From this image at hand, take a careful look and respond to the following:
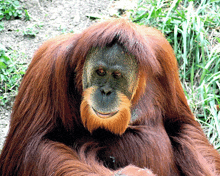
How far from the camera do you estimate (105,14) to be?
460cm

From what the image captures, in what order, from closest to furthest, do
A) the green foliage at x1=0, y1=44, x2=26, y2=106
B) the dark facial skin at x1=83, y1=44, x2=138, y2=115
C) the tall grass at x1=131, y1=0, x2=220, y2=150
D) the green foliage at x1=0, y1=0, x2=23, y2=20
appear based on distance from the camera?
the dark facial skin at x1=83, y1=44, x2=138, y2=115 < the green foliage at x1=0, y1=44, x2=26, y2=106 < the tall grass at x1=131, y1=0, x2=220, y2=150 < the green foliage at x1=0, y1=0, x2=23, y2=20

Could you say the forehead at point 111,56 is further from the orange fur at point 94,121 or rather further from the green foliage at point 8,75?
the green foliage at point 8,75

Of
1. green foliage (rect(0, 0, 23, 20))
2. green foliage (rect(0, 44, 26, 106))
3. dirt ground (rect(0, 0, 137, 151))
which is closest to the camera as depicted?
green foliage (rect(0, 44, 26, 106))

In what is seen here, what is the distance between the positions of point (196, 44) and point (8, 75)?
1879mm

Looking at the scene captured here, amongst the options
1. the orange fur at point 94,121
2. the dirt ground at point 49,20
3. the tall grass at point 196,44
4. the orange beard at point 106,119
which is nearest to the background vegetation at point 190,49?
the tall grass at point 196,44

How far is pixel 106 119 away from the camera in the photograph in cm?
266

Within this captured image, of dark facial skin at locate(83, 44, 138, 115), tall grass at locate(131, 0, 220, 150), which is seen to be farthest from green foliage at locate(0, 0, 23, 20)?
dark facial skin at locate(83, 44, 138, 115)

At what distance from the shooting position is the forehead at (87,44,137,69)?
2.60 meters

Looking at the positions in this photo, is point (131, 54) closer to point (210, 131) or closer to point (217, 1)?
point (210, 131)

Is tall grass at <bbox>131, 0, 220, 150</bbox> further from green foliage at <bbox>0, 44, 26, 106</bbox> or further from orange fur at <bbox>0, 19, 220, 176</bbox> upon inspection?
green foliage at <bbox>0, 44, 26, 106</bbox>

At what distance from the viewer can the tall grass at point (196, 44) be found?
13.1 ft

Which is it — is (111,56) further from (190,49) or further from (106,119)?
(190,49)

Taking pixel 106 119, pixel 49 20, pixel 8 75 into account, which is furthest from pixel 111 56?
pixel 49 20

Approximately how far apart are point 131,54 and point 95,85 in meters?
0.30
